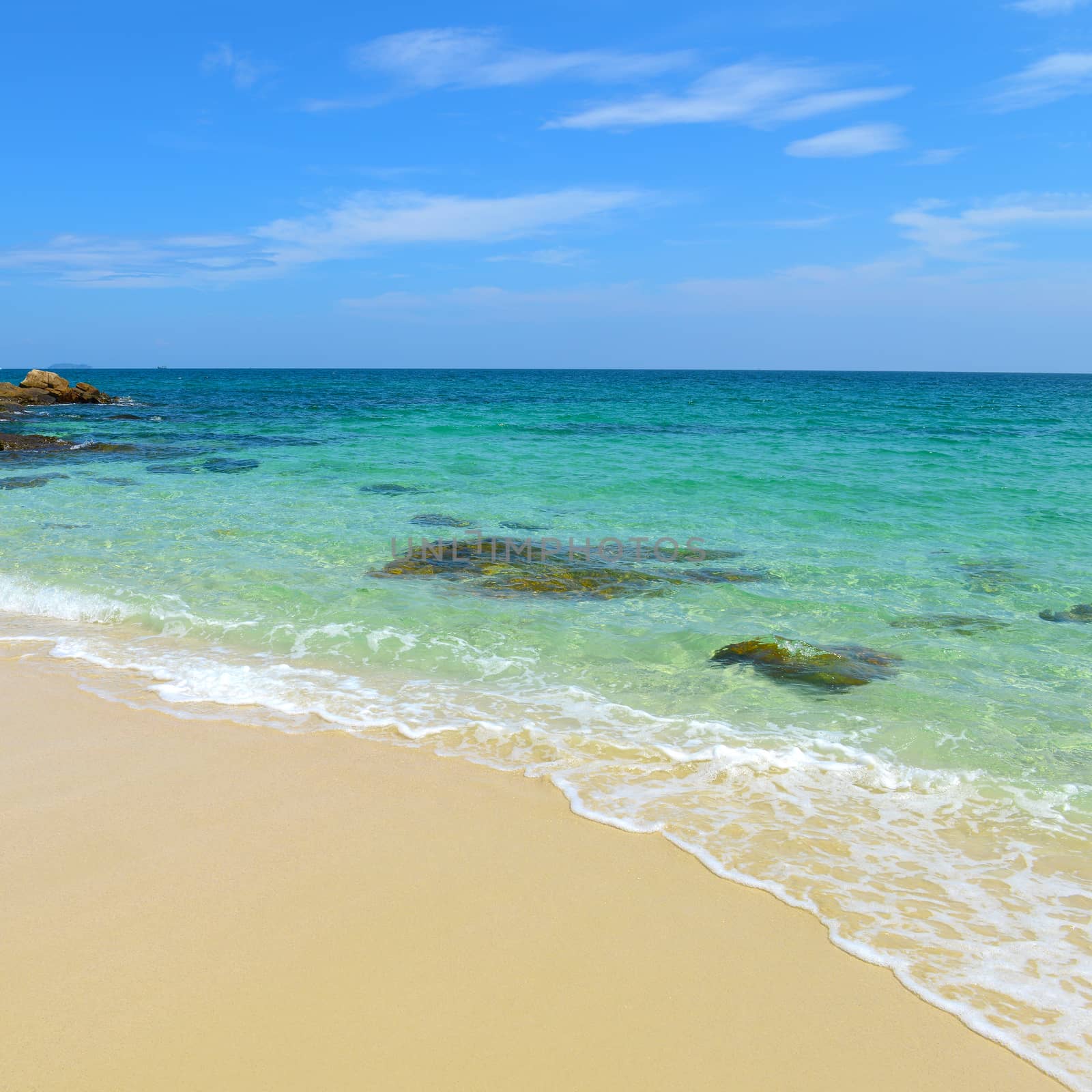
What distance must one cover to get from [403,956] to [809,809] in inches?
88.1

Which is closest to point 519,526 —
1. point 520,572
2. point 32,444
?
point 520,572

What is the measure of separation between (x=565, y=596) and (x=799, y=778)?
13.0ft

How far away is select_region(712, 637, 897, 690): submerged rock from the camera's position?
600 cm

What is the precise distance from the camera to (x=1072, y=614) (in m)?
7.84

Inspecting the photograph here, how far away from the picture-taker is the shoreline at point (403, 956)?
250 cm

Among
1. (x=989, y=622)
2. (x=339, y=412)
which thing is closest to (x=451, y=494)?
(x=989, y=622)

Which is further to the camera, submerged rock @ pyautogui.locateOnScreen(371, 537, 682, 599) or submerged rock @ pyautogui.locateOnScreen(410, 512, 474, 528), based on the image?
submerged rock @ pyautogui.locateOnScreen(410, 512, 474, 528)

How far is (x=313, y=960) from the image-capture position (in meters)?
2.91

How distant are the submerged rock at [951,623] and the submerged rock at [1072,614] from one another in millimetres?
553

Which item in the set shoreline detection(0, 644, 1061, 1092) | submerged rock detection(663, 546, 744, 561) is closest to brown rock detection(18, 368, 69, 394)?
submerged rock detection(663, 546, 744, 561)

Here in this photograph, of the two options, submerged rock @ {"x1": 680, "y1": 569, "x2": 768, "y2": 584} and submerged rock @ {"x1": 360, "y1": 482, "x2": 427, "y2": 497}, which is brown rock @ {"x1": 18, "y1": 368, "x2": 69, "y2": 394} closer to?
submerged rock @ {"x1": 360, "y1": 482, "x2": 427, "y2": 497}

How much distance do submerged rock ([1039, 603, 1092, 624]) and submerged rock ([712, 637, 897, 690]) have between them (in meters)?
2.32

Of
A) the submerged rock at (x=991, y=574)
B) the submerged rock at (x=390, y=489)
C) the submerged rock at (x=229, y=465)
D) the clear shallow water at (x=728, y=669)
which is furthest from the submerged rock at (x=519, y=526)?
the submerged rock at (x=229, y=465)

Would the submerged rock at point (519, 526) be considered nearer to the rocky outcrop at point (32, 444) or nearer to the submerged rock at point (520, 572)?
the submerged rock at point (520, 572)
